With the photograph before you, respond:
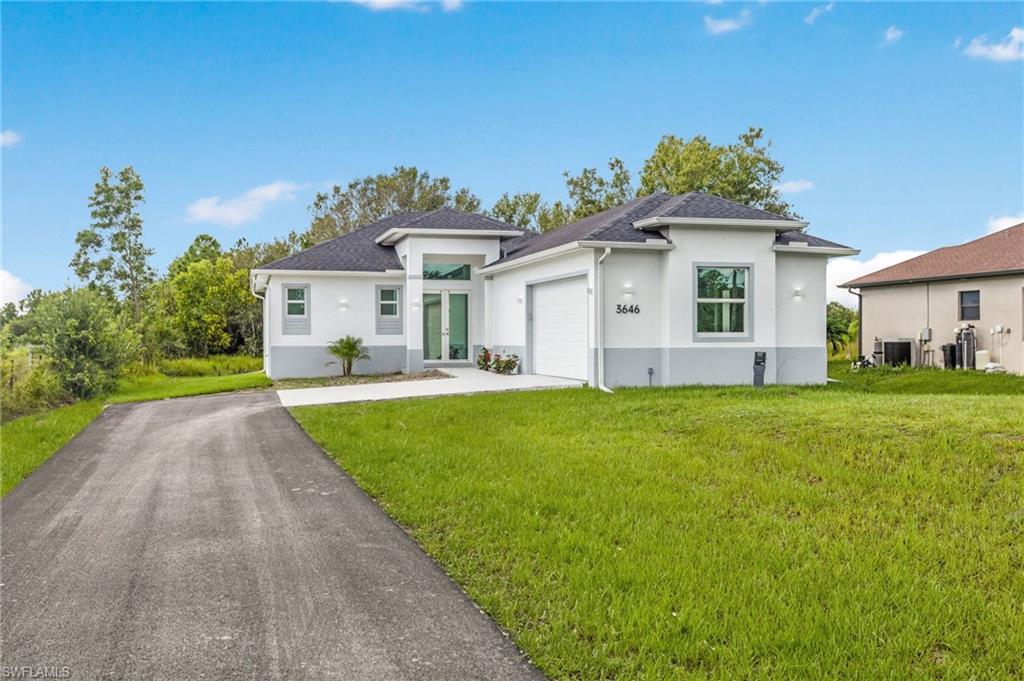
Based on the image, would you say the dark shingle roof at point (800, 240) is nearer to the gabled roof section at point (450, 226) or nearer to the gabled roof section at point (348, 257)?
the gabled roof section at point (450, 226)

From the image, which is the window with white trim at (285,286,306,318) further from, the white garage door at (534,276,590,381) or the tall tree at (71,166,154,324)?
the tall tree at (71,166,154,324)

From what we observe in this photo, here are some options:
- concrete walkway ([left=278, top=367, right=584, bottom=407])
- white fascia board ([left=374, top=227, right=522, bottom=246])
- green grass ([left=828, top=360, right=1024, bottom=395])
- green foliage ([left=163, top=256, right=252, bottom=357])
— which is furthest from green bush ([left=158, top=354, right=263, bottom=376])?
green grass ([left=828, top=360, right=1024, bottom=395])

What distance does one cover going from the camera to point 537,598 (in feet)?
13.4

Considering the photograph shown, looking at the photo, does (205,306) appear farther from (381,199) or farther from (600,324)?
(600,324)

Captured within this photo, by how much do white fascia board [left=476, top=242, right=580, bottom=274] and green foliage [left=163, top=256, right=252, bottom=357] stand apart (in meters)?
14.4

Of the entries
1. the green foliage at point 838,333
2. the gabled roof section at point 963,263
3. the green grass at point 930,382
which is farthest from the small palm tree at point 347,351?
the green foliage at point 838,333

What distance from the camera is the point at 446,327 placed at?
21.0 meters

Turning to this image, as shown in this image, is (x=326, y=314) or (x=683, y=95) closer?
(x=326, y=314)

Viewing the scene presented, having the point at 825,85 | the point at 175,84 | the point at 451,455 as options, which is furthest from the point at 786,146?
the point at 451,455

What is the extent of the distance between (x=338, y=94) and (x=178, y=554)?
20356 mm

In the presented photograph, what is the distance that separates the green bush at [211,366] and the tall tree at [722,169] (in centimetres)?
1979

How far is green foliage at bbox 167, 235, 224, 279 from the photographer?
4300 cm

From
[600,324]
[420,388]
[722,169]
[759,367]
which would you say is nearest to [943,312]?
[759,367]

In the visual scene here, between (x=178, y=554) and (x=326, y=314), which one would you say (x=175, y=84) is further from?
(x=178, y=554)
